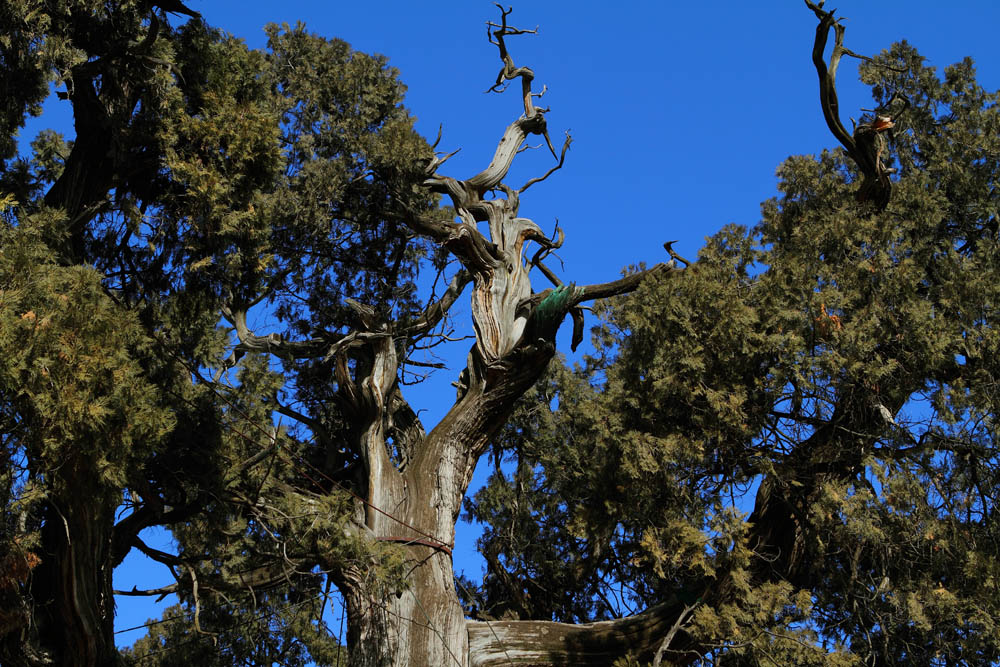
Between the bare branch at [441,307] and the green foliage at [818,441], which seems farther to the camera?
the bare branch at [441,307]

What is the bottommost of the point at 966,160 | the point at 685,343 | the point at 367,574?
the point at 367,574

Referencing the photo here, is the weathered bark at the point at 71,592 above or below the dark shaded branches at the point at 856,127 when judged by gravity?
below

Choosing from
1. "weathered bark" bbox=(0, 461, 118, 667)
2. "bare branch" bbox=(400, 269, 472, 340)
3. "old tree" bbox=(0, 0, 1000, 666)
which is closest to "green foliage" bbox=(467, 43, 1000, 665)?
"old tree" bbox=(0, 0, 1000, 666)

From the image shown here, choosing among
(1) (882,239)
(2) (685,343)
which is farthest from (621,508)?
(1) (882,239)

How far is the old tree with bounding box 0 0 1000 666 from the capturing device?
6945mm

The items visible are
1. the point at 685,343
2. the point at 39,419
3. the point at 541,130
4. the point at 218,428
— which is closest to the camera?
the point at 39,419

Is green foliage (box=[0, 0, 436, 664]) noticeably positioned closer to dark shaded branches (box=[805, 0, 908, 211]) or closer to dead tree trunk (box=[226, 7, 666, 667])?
dead tree trunk (box=[226, 7, 666, 667])

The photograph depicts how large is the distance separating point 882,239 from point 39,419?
628cm

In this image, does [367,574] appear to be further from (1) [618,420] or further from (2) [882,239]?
(2) [882,239]

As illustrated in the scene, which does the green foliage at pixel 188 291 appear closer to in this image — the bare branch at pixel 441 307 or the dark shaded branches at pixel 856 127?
the bare branch at pixel 441 307

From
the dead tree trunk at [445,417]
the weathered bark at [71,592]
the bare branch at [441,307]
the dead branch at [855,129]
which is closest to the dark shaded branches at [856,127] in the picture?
the dead branch at [855,129]

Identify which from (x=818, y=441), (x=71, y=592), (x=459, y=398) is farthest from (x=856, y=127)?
(x=71, y=592)

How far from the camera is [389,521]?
8.28 m

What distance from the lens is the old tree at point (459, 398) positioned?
6.95 m
